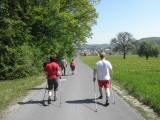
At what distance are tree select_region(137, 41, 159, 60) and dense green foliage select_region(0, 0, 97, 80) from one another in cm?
11217

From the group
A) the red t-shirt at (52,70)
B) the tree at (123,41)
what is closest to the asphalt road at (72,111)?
the red t-shirt at (52,70)

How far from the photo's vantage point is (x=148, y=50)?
162m

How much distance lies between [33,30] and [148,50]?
12584 cm

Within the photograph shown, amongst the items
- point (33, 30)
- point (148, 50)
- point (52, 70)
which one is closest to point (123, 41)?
point (148, 50)

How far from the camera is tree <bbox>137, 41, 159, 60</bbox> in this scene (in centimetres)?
16200

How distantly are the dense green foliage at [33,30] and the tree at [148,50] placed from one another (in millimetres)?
112167

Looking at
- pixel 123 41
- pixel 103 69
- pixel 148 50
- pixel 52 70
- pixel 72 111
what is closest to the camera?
pixel 72 111

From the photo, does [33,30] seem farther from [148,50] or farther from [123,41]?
[123,41]

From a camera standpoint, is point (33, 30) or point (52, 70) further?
point (33, 30)

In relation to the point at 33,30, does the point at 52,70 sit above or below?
below

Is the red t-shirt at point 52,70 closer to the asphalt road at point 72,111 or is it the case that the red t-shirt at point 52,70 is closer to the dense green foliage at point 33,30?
the asphalt road at point 72,111

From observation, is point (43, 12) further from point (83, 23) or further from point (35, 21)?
point (83, 23)

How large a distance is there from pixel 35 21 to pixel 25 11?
5.58 feet

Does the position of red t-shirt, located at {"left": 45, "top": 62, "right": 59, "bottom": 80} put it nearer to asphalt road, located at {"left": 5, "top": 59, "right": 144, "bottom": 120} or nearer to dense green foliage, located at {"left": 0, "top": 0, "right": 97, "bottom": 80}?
asphalt road, located at {"left": 5, "top": 59, "right": 144, "bottom": 120}
